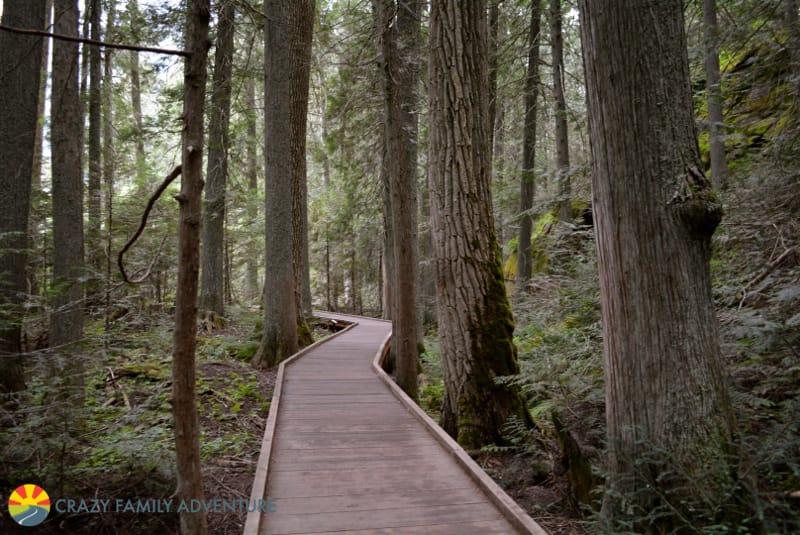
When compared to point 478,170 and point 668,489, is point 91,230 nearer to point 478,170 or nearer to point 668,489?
point 478,170

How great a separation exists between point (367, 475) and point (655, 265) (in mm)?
2785

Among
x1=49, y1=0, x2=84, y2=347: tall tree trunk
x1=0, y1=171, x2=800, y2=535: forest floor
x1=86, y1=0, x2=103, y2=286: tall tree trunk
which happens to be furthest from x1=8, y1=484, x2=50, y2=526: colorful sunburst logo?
x1=86, y1=0, x2=103, y2=286: tall tree trunk

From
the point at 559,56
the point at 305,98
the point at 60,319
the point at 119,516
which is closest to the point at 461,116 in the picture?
the point at 119,516

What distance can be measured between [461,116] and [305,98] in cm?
752

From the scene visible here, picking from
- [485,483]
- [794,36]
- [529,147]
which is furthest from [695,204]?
[529,147]

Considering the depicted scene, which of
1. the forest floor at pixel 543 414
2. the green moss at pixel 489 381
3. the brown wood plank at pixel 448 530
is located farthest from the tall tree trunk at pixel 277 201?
the brown wood plank at pixel 448 530

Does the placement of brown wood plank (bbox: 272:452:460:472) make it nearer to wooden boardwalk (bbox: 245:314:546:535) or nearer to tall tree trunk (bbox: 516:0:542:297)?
wooden boardwalk (bbox: 245:314:546:535)

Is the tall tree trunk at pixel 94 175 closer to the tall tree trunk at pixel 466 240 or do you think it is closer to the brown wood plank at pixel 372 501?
the tall tree trunk at pixel 466 240

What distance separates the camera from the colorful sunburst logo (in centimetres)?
325

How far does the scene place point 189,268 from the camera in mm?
2516

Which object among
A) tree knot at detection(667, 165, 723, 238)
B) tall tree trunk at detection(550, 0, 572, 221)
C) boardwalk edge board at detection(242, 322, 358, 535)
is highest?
tall tree trunk at detection(550, 0, 572, 221)

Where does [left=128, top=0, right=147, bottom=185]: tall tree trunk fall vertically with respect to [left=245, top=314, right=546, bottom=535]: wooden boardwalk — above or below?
above

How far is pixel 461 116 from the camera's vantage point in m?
5.32

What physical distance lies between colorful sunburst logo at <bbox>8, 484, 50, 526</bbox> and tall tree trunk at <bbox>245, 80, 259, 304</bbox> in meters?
10.3
